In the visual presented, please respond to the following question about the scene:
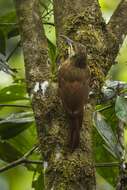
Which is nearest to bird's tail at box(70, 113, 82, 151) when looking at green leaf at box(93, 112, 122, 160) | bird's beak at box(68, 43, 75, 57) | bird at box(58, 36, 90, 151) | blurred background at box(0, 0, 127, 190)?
bird at box(58, 36, 90, 151)

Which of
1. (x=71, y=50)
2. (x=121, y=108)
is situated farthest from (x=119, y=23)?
(x=121, y=108)

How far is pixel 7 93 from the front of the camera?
250 cm

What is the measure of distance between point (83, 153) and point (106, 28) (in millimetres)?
555

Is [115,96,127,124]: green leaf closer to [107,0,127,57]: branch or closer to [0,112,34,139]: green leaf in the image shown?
[107,0,127,57]: branch

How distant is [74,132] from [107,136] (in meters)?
0.21

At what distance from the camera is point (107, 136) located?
6.85 feet

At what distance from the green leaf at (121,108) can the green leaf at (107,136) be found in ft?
0.29

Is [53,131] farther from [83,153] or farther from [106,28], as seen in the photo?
[106,28]

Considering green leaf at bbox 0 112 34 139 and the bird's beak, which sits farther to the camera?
green leaf at bbox 0 112 34 139

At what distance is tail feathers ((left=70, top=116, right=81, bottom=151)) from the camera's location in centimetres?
186

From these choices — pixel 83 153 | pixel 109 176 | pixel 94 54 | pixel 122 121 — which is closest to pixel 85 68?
pixel 94 54

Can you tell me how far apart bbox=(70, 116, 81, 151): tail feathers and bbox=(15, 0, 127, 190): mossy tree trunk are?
28mm

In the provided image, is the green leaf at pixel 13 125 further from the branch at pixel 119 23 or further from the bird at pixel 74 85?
the branch at pixel 119 23

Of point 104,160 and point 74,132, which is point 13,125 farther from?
point 74,132
